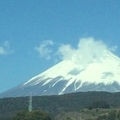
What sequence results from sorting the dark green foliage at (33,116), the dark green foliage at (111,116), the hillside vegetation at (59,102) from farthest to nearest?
the hillside vegetation at (59,102)
the dark green foliage at (33,116)
the dark green foliage at (111,116)

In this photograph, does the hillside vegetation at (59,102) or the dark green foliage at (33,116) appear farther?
the hillside vegetation at (59,102)

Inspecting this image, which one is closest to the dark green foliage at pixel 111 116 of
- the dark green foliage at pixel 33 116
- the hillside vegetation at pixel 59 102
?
the dark green foliage at pixel 33 116

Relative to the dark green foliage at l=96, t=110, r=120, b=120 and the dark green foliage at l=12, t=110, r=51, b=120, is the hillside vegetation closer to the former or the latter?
the dark green foliage at l=12, t=110, r=51, b=120

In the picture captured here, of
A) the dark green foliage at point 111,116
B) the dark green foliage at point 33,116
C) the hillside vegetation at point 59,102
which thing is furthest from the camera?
the hillside vegetation at point 59,102

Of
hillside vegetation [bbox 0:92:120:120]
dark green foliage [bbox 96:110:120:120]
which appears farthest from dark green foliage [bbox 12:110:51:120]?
hillside vegetation [bbox 0:92:120:120]

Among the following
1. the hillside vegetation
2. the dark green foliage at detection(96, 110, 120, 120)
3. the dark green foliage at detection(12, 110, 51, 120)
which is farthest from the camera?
the hillside vegetation

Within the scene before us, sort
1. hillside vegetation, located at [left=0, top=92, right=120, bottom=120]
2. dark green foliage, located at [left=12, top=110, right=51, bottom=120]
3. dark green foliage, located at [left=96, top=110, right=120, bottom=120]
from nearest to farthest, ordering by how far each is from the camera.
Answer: dark green foliage, located at [left=96, top=110, right=120, bottom=120] → dark green foliage, located at [left=12, top=110, right=51, bottom=120] → hillside vegetation, located at [left=0, top=92, right=120, bottom=120]

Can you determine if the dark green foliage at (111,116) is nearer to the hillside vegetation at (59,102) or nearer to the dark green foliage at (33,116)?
the dark green foliage at (33,116)

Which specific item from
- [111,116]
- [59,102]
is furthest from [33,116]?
[59,102]

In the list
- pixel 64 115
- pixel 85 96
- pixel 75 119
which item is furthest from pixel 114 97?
pixel 75 119

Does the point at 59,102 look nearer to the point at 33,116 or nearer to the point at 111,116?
the point at 33,116

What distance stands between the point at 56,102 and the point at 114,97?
18142 mm

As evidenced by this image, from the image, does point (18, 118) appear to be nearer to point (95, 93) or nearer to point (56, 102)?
point (56, 102)

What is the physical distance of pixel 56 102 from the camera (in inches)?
5635
